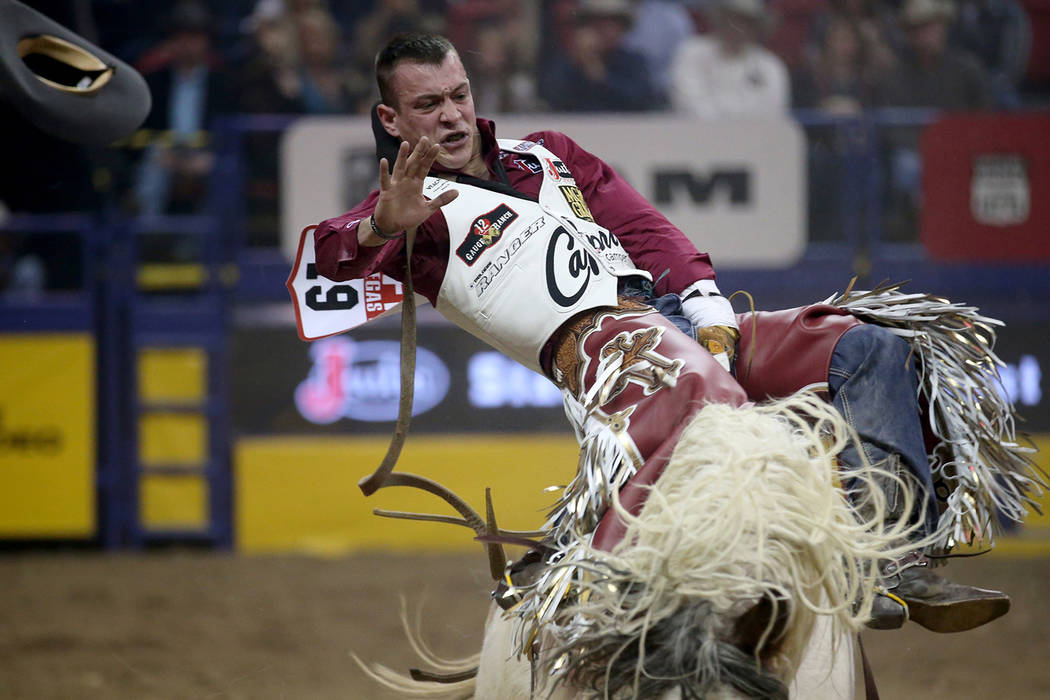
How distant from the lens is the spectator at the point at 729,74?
24.2ft

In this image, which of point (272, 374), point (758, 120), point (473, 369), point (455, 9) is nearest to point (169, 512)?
point (272, 374)

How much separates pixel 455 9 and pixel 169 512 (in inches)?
146

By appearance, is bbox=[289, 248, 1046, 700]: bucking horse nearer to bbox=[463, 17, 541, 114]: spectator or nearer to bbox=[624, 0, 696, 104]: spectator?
bbox=[463, 17, 541, 114]: spectator

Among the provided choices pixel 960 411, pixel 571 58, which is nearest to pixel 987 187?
pixel 571 58

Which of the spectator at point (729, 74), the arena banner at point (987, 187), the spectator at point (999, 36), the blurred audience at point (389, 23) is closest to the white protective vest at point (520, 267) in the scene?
the arena banner at point (987, 187)

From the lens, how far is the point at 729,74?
7.39m

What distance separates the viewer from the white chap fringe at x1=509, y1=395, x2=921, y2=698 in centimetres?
164

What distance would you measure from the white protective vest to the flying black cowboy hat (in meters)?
0.76

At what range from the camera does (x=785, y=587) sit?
66.2 inches

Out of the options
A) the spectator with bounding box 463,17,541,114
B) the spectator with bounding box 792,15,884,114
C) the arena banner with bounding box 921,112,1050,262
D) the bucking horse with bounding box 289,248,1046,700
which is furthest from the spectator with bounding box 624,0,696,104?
the bucking horse with bounding box 289,248,1046,700

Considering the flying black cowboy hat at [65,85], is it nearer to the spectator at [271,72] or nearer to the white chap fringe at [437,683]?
the white chap fringe at [437,683]

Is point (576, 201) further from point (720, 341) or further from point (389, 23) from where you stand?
point (389, 23)

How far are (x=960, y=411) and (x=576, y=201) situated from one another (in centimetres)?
91

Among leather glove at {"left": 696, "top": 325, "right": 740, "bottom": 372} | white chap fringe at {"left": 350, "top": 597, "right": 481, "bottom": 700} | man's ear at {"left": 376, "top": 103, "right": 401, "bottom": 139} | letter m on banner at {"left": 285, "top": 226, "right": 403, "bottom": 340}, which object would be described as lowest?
white chap fringe at {"left": 350, "top": 597, "right": 481, "bottom": 700}
